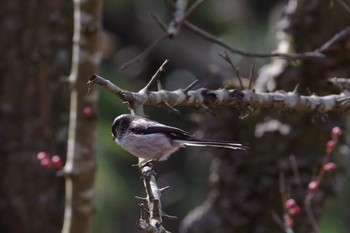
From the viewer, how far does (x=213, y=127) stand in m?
5.32

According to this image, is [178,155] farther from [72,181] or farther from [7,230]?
[72,181]

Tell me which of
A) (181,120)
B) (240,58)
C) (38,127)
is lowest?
(38,127)

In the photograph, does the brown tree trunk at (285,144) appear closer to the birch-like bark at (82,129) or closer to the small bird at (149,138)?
the birch-like bark at (82,129)

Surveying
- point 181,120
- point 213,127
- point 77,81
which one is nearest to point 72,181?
point 77,81

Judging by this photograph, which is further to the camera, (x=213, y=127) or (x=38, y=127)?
(x=213, y=127)

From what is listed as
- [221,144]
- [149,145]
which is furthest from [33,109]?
[221,144]

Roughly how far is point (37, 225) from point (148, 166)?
198cm

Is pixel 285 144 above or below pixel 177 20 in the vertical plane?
above

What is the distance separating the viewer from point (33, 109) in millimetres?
4840

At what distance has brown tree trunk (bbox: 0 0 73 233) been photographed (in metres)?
4.79

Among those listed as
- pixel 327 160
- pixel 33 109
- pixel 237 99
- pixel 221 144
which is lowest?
pixel 221 144

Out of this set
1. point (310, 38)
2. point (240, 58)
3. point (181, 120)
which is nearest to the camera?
point (310, 38)

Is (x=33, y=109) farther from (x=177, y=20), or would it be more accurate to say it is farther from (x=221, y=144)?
(x=221, y=144)

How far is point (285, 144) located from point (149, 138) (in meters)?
2.04
